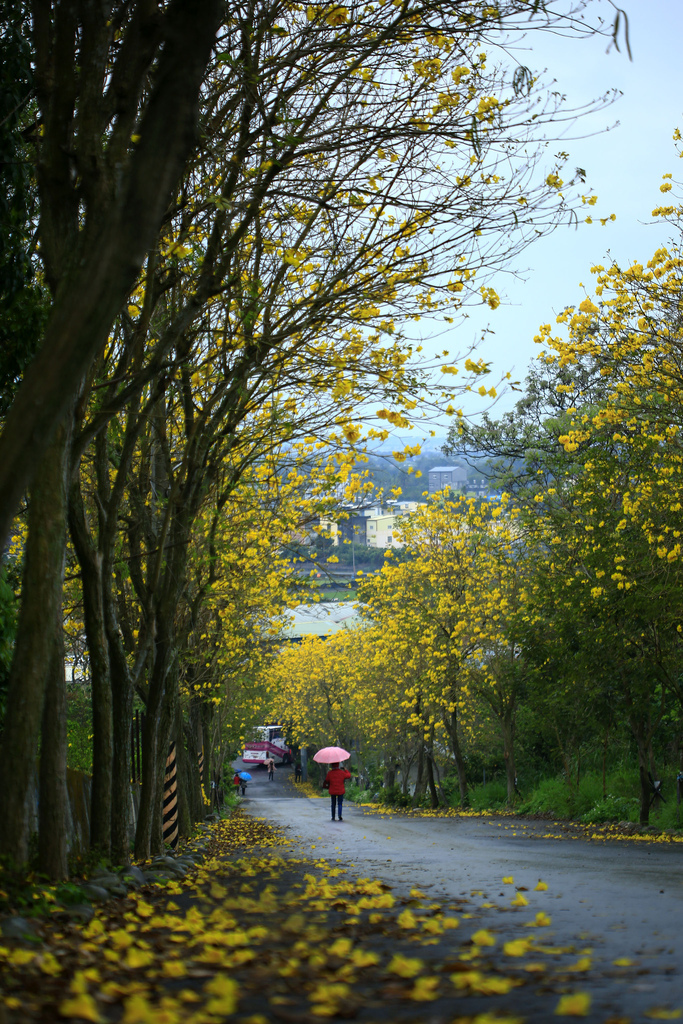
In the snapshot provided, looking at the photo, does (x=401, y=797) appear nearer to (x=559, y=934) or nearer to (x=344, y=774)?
(x=344, y=774)

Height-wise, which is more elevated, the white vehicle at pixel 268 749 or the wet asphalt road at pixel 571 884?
the wet asphalt road at pixel 571 884

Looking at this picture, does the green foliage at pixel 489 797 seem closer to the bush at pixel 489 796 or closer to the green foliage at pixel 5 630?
the bush at pixel 489 796

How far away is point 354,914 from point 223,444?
614 centimetres

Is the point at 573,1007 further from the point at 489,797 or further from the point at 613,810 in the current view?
the point at 489,797

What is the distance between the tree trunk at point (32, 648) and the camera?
589 cm

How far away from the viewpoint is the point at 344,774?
23469 mm

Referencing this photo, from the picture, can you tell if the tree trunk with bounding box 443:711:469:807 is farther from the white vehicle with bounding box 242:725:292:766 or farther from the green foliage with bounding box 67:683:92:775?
the white vehicle with bounding box 242:725:292:766

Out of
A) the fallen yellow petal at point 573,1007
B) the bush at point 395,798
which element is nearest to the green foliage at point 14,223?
the fallen yellow petal at point 573,1007

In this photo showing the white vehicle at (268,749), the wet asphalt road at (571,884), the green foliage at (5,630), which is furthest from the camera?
the white vehicle at (268,749)

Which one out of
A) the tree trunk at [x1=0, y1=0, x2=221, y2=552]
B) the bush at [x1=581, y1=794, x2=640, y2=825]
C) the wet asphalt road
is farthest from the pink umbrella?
the tree trunk at [x1=0, y1=0, x2=221, y2=552]

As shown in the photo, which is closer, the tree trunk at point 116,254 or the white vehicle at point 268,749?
the tree trunk at point 116,254

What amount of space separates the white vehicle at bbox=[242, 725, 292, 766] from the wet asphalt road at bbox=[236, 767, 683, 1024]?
68.3 meters

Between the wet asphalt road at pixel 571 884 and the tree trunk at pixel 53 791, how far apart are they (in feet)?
9.49

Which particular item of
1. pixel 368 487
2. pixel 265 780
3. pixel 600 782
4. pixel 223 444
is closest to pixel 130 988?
pixel 223 444
